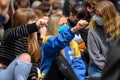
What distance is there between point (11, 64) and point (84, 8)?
237 cm

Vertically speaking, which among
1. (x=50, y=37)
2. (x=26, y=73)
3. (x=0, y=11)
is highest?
(x=0, y=11)

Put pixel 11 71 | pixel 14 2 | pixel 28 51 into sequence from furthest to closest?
pixel 14 2 → pixel 28 51 → pixel 11 71

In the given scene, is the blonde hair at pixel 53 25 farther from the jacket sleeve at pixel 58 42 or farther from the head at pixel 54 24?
the jacket sleeve at pixel 58 42

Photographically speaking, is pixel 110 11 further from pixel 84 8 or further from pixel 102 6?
pixel 84 8

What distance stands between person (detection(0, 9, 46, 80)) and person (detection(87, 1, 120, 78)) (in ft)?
2.33

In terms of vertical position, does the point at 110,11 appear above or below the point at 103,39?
above

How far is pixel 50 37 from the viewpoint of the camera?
4895 mm

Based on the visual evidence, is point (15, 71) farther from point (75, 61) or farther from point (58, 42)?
point (75, 61)

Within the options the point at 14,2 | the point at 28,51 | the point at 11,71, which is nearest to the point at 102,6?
the point at 28,51

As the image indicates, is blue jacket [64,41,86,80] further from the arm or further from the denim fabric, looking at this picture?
the arm

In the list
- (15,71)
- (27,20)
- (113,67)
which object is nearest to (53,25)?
(27,20)

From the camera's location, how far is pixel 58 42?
4.71m

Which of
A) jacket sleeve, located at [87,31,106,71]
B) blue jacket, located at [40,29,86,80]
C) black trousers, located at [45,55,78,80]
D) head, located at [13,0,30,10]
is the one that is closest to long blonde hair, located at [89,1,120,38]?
jacket sleeve, located at [87,31,106,71]

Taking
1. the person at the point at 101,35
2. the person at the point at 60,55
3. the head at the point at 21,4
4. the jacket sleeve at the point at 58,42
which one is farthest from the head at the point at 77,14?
the jacket sleeve at the point at 58,42
